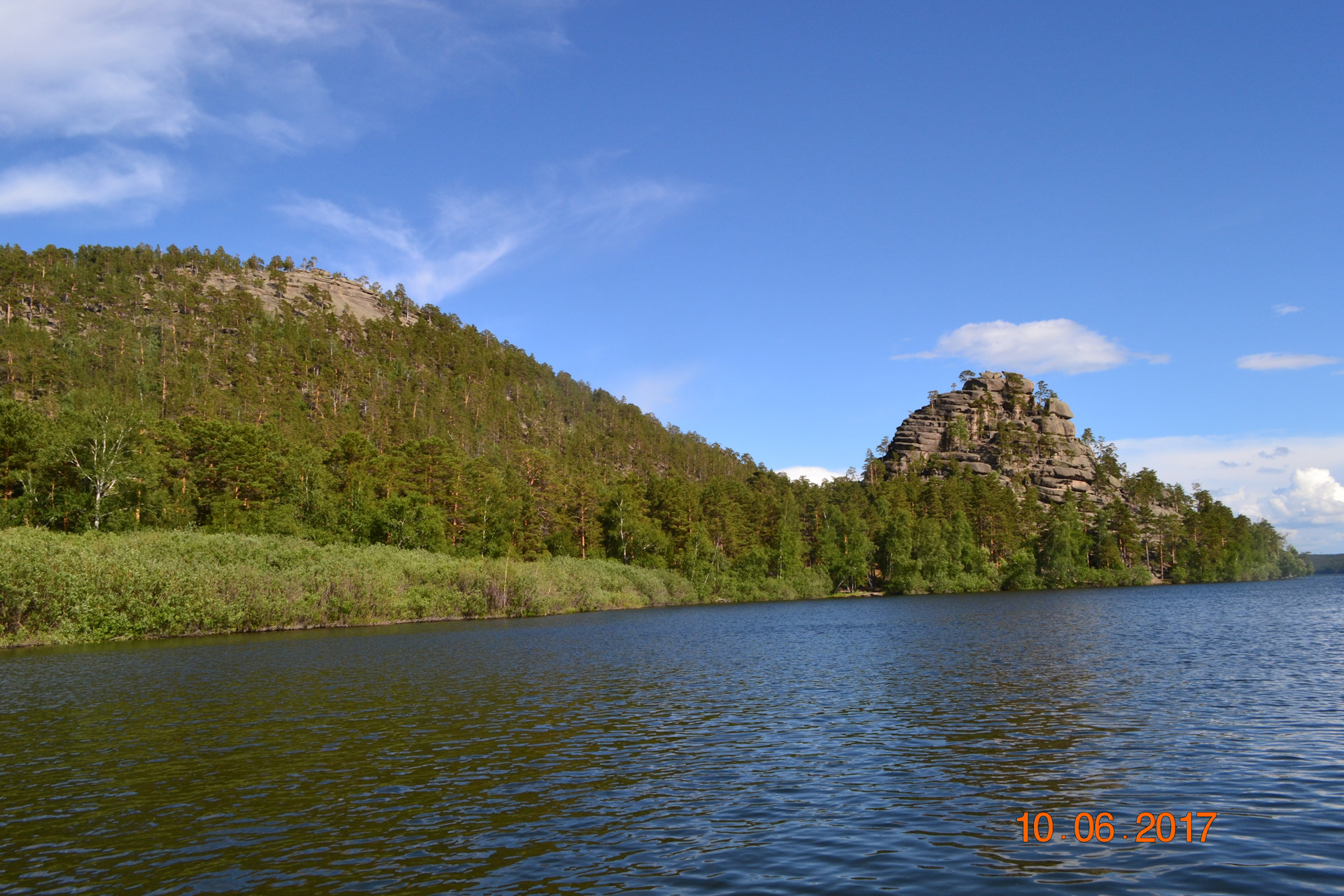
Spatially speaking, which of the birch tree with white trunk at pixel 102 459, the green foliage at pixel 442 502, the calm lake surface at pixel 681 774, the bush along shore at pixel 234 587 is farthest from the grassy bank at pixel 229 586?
the calm lake surface at pixel 681 774

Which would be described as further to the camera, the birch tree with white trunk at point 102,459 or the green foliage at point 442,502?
the green foliage at point 442,502

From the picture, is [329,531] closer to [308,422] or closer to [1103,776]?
[308,422]

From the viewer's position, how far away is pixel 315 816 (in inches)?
704

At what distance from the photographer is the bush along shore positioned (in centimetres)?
6075

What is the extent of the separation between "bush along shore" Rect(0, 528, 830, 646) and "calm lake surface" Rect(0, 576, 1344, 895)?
20383mm

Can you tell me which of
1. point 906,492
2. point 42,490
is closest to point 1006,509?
point 906,492

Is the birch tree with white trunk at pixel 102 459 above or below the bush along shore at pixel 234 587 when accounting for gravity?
above

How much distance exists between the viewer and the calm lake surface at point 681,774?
14078 mm
